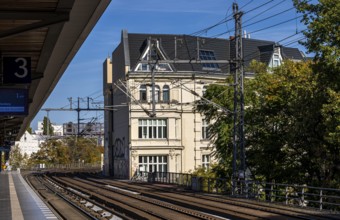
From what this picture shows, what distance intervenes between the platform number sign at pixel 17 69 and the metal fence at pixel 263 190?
13951mm

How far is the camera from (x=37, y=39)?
13016 mm

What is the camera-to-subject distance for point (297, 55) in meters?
77.6

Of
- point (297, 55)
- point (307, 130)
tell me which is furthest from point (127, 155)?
point (307, 130)

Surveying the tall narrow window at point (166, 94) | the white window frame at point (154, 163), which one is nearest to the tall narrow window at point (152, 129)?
the white window frame at point (154, 163)

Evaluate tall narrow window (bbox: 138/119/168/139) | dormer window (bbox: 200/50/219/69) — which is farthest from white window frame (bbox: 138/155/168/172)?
dormer window (bbox: 200/50/219/69)

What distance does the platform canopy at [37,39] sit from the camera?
32.4 feet

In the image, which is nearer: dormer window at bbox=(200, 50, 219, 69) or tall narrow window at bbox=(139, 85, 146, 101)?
tall narrow window at bbox=(139, 85, 146, 101)

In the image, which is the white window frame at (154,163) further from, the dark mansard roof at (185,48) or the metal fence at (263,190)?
the dark mansard roof at (185,48)

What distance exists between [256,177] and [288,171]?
126 inches

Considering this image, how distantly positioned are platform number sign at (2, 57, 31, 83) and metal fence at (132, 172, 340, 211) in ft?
45.8

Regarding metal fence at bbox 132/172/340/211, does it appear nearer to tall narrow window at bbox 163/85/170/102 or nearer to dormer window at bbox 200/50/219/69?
tall narrow window at bbox 163/85/170/102

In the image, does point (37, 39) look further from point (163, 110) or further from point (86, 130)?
point (86, 130)

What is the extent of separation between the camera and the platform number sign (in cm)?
1345

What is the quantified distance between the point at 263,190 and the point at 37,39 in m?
24.7
